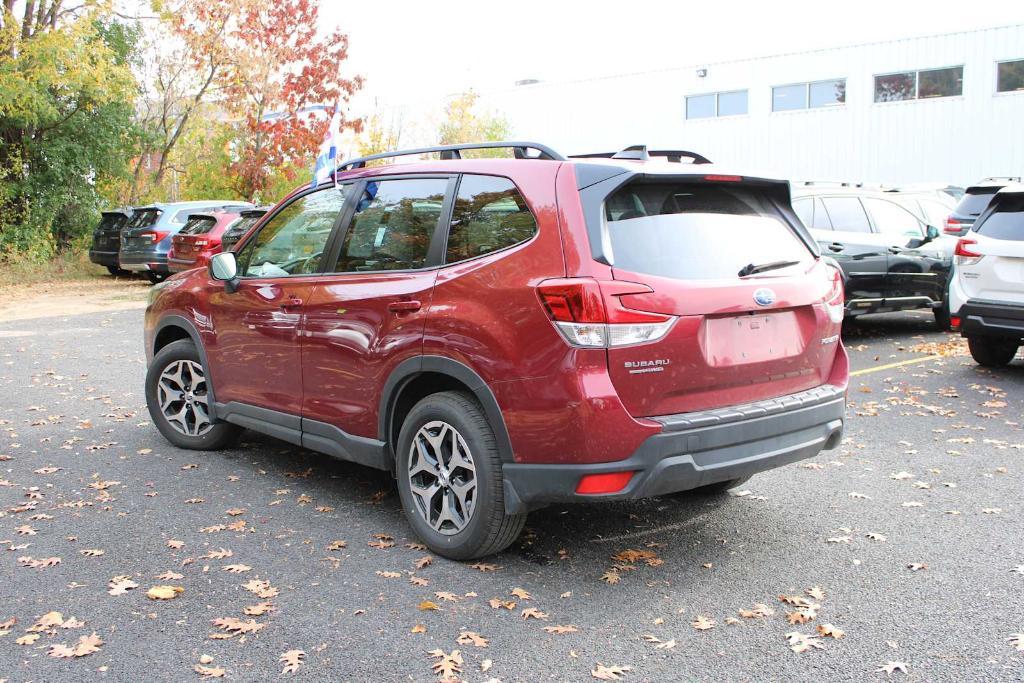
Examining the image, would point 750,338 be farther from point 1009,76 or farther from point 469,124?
point 469,124

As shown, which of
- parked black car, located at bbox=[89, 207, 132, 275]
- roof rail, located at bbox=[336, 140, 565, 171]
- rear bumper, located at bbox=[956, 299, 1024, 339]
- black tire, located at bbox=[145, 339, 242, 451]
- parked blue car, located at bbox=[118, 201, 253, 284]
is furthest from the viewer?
parked black car, located at bbox=[89, 207, 132, 275]

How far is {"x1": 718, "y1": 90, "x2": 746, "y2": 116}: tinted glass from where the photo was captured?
31.2 m

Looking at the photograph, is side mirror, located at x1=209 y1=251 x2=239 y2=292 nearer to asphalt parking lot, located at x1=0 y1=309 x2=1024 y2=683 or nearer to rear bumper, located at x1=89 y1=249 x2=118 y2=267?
asphalt parking lot, located at x1=0 y1=309 x2=1024 y2=683

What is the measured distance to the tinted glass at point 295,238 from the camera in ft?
17.7

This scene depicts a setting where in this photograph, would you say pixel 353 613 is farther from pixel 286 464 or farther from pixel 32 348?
pixel 32 348

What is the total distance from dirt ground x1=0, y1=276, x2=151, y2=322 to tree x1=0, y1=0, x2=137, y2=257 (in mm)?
2606

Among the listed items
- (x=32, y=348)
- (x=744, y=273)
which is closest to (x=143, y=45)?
(x=32, y=348)

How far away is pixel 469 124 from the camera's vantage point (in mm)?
35750

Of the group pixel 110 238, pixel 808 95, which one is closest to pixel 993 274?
pixel 110 238

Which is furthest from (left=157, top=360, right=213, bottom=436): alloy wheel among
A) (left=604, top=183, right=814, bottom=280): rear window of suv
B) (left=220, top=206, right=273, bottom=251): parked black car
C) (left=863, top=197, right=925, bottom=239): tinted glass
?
(left=220, top=206, right=273, bottom=251): parked black car

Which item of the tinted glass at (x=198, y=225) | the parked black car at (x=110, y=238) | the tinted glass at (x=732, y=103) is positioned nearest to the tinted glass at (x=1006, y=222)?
the tinted glass at (x=198, y=225)

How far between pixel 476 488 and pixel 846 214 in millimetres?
8800

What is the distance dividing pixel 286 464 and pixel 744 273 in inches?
133

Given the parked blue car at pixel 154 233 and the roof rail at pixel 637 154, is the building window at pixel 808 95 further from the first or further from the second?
the roof rail at pixel 637 154
